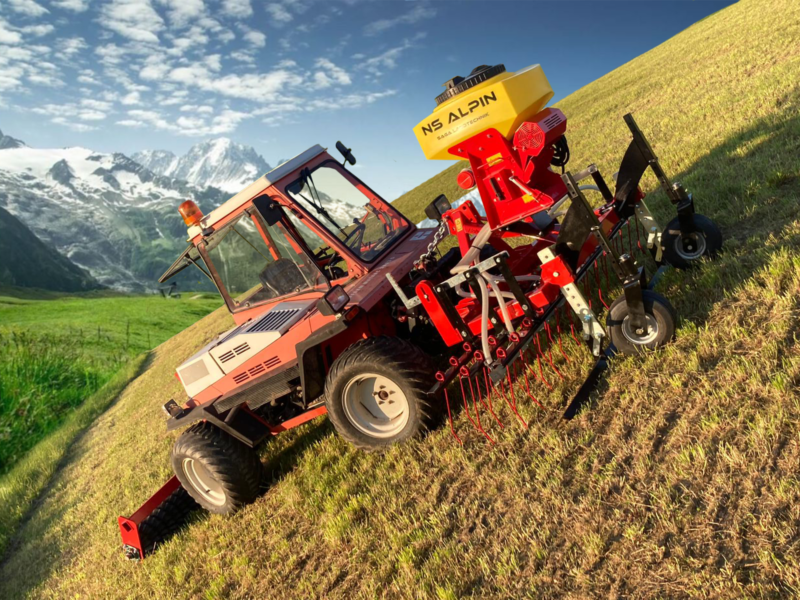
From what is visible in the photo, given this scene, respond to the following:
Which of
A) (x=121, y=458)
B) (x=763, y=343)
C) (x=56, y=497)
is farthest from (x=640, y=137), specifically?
(x=56, y=497)

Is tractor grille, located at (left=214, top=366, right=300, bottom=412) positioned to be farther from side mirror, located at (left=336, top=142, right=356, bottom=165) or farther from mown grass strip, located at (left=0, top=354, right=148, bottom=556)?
mown grass strip, located at (left=0, top=354, right=148, bottom=556)

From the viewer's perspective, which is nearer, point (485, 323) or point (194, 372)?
point (485, 323)

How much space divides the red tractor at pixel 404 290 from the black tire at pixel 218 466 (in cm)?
2

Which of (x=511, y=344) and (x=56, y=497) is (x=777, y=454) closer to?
(x=511, y=344)

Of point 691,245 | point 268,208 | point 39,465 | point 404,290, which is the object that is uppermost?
point 268,208

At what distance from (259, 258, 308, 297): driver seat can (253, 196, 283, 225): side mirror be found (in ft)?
1.51

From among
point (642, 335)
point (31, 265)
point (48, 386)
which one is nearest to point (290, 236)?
point (642, 335)

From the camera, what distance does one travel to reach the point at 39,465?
1061 centimetres

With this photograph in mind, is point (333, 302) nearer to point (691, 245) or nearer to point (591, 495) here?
point (591, 495)

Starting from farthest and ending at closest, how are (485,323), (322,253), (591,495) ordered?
1. (322,253)
2. (485,323)
3. (591,495)

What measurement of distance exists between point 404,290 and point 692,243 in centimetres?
267

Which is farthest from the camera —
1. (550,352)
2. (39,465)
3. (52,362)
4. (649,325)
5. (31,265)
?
(31,265)

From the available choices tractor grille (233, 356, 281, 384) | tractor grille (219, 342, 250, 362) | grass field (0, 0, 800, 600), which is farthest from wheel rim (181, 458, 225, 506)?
tractor grille (219, 342, 250, 362)

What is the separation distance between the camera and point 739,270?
4.06 m
